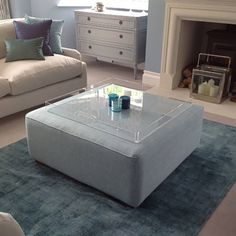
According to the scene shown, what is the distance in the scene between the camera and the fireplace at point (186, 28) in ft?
10.7

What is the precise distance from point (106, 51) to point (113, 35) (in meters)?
0.27

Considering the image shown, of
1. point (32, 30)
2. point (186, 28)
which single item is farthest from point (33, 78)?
point (186, 28)

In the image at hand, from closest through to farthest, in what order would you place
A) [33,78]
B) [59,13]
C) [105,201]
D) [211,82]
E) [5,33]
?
[105,201]
[33,78]
[5,33]
[211,82]
[59,13]

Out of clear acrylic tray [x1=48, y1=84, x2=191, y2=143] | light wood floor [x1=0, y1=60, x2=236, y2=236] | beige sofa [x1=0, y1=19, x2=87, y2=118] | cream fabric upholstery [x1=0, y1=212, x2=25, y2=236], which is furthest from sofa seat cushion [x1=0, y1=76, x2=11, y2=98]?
cream fabric upholstery [x1=0, y1=212, x2=25, y2=236]

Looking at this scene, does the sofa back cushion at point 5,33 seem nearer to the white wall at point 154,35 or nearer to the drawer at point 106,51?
the drawer at point 106,51

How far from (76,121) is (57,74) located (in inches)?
48.0

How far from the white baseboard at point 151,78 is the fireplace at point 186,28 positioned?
5.5 inches

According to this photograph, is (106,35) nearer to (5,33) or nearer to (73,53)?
(73,53)

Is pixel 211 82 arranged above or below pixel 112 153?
below

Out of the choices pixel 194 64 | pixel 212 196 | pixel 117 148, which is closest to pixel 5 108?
pixel 117 148

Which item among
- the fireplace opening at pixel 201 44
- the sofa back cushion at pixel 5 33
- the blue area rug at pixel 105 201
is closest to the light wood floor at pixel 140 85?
the blue area rug at pixel 105 201

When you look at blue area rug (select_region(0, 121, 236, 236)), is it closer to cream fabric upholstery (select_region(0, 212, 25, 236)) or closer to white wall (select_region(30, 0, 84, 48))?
cream fabric upholstery (select_region(0, 212, 25, 236))

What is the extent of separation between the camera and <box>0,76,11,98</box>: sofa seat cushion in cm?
268

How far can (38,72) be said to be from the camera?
2957 mm
